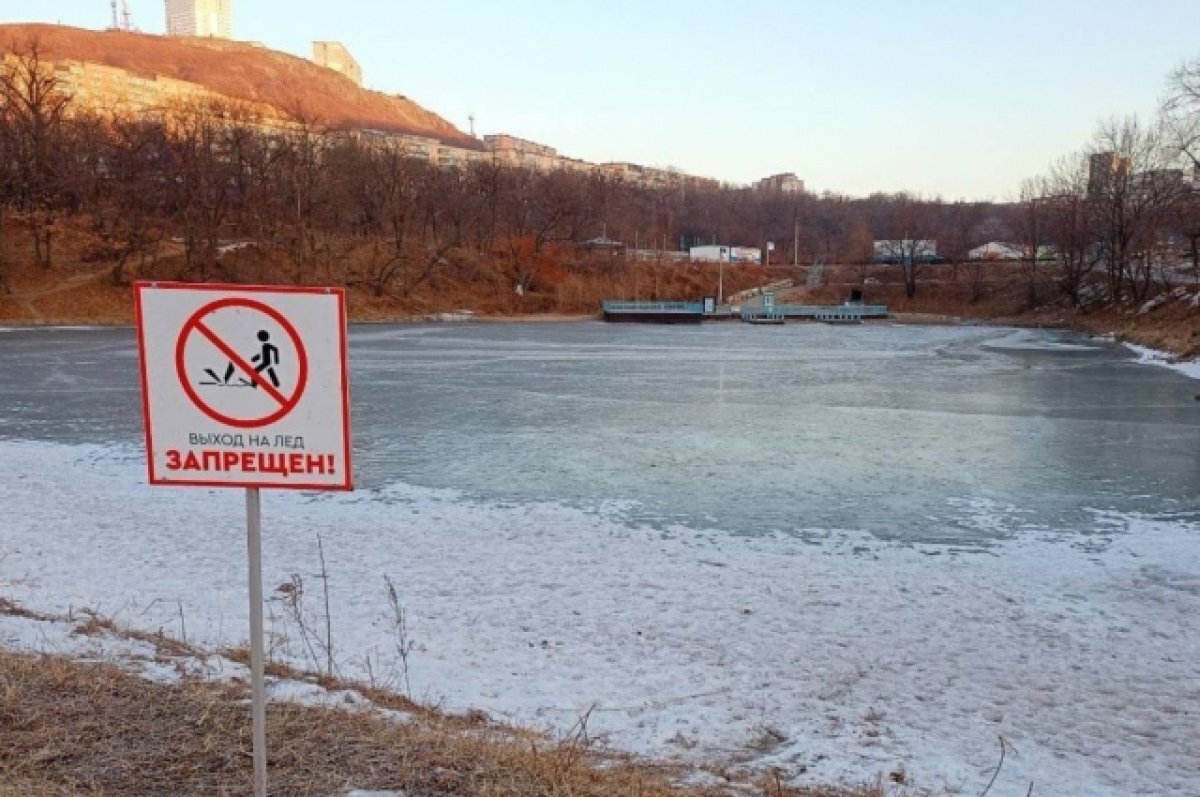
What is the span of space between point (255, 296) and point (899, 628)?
20.3ft

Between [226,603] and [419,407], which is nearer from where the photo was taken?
[226,603]

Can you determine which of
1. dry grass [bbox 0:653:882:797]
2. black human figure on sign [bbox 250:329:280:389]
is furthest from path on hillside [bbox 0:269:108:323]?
black human figure on sign [bbox 250:329:280:389]

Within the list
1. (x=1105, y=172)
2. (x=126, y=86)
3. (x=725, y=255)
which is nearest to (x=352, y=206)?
(x=725, y=255)

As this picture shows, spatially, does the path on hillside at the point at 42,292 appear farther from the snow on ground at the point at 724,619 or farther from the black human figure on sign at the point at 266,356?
the black human figure on sign at the point at 266,356

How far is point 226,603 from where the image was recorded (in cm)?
811

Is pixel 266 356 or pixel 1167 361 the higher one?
pixel 266 356

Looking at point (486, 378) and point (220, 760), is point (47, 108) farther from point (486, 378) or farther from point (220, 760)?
point (220, 760)

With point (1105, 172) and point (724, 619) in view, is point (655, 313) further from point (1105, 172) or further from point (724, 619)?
point (724, 619)

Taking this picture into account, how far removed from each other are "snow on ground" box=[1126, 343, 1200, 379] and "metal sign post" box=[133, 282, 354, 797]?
32672 mm

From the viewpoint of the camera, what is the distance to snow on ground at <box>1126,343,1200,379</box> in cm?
3076

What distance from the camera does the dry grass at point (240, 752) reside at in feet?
13.0

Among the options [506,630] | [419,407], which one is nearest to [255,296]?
[506,630]

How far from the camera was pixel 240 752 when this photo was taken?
4.28 metres

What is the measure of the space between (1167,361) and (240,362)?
3935cm
